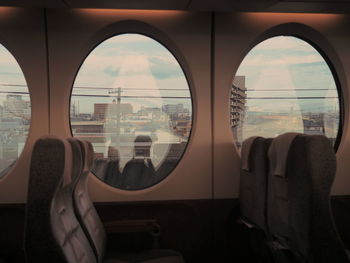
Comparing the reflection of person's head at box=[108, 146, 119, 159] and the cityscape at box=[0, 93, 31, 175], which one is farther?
the reflection of person's head at box=[108, 146, 119, 159]

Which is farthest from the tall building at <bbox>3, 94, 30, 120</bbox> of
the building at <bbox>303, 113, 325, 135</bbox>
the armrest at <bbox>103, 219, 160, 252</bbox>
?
the building at <bbox>303, 113, 325, 135</bbox>

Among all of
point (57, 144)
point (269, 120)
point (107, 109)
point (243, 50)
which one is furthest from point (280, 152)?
point (107, 109)

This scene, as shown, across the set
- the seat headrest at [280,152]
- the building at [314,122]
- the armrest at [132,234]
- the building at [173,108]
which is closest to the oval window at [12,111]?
the armrest at [132,234]

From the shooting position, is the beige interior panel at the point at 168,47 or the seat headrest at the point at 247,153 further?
the beige interior panel at the point at 168,47

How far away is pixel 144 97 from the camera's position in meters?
3.74

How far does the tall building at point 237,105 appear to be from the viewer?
3766 millimetres

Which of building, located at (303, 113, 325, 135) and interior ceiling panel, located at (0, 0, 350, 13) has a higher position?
interior ceiling panel, located at (0, 0, 350, 13)

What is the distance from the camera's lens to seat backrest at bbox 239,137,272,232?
111 inches

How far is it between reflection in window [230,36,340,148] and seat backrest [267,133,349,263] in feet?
5.05

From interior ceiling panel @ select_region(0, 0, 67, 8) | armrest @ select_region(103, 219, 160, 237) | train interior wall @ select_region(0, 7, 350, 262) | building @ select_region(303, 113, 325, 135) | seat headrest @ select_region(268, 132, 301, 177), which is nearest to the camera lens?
seat headrest @ select_region(268, 132, 301, 177)

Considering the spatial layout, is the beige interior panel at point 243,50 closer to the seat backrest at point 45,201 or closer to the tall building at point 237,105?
the tall building at point 237,105

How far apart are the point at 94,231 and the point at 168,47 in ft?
5.41

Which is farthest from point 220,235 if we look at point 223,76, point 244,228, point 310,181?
point 310,181

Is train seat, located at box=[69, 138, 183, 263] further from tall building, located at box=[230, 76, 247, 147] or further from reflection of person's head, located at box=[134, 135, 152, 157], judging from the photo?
tall building, located at box=[230, 76, 247, 147]
